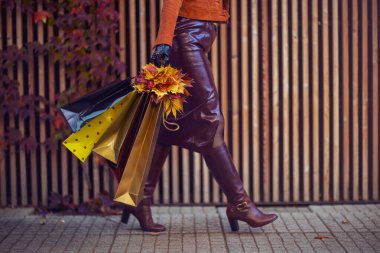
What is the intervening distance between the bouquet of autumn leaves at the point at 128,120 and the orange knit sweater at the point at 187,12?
0.26m

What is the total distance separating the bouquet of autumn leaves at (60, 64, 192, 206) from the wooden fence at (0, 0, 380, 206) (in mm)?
1422

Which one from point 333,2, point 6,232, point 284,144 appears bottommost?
point 6,232

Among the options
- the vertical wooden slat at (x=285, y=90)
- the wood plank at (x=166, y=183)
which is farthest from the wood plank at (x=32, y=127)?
the vertical wooden slat at (x=285, y=90)

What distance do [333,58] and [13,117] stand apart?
2.74m

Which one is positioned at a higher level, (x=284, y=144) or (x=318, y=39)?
(x=318, y=39)

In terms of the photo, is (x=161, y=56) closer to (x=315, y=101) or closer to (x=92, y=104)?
(x=92, y=104)

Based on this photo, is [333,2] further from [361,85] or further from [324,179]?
[324,179]

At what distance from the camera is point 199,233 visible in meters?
6.13

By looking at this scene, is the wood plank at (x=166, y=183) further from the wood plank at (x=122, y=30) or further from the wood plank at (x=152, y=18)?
the wood plank at (x=152, y=18)

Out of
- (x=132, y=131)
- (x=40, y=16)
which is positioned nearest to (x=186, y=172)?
(x=132, y=131)

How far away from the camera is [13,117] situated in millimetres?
7133

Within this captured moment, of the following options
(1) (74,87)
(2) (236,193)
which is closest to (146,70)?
(2) (236,193)

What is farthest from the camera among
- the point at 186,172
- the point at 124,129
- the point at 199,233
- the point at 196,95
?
the point at 186,172

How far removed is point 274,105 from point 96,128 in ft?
6.48
